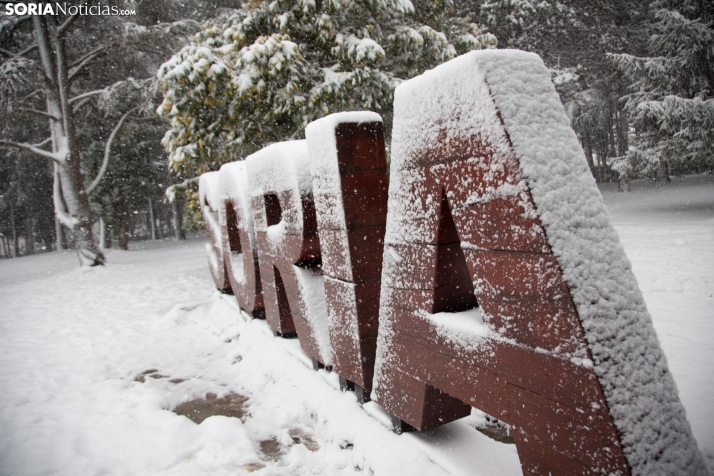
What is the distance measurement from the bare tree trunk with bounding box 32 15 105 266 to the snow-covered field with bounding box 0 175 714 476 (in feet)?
16.2

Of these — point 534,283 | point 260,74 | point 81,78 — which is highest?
point 81,78

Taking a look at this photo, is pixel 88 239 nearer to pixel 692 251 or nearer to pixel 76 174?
pixel 76 174

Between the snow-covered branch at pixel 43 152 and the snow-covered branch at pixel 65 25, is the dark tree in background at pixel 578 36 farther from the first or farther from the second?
the snow-covered branch at pixel 43 152

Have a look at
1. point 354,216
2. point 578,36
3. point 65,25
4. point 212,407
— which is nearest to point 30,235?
point 65,25

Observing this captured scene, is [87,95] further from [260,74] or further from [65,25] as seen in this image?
[260,74]

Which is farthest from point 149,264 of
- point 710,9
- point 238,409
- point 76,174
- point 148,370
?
point 710,9

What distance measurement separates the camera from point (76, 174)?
11.1 m

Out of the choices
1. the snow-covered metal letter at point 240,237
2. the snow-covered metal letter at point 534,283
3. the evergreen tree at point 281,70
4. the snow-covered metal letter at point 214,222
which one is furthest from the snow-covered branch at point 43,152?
the snow-covered metal letter at point 534,283

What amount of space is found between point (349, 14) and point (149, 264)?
9296 millimetres

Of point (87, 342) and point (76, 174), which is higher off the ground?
point (76, 174)

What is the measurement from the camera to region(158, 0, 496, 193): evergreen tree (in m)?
5.81

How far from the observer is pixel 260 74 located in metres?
5.72

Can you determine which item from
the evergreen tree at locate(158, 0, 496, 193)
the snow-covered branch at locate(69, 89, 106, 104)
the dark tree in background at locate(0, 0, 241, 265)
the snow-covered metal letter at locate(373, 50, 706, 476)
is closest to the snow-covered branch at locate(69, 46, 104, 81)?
the dark tree in background at locate(0, 0, 241, 265)

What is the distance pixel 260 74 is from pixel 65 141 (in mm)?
8434
